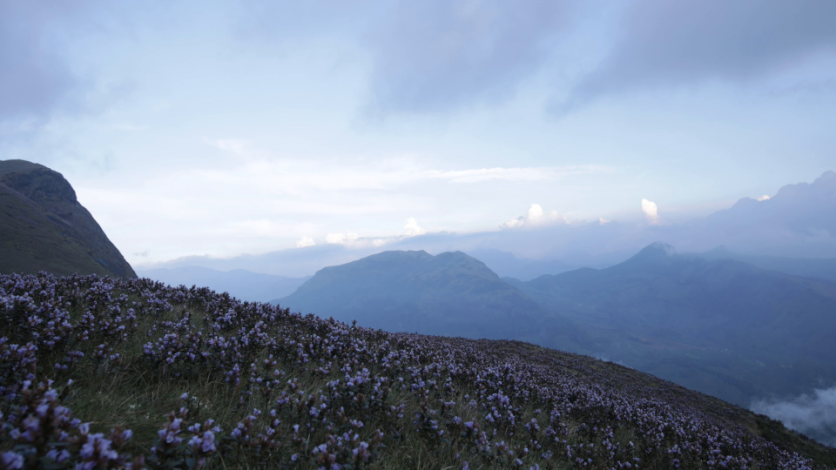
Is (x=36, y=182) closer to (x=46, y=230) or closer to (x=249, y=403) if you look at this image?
(x=46, y=230)

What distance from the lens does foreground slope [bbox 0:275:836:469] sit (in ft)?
9.94

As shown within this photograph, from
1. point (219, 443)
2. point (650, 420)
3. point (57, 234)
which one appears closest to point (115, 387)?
point (219, 443)

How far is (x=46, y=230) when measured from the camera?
67.2 metres

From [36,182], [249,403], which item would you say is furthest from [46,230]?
[249,403]

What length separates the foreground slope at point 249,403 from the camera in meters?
3.03

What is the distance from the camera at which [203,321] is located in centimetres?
876

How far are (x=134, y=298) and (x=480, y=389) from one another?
10227 millimetres

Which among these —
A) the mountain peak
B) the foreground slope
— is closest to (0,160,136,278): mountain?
the mountain peak

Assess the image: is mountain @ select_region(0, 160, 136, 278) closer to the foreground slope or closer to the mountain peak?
the mountain peak

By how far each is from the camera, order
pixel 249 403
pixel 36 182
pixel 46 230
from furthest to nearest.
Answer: pixel 36 182
pixel 46 230
pixel 249 403

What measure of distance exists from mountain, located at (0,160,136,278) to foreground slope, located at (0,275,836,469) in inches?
1756

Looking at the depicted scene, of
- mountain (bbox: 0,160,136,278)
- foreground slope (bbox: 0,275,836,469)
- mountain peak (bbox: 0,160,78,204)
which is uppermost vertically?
mountain peak (bbox: 0,160,78,204)

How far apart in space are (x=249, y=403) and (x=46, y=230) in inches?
3650

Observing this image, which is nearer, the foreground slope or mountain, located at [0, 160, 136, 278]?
the foreground slope
